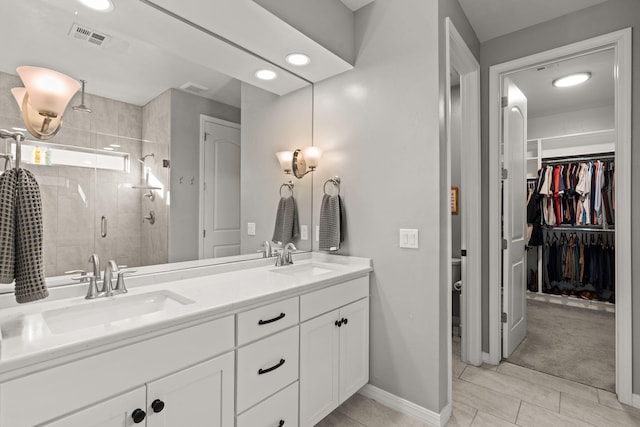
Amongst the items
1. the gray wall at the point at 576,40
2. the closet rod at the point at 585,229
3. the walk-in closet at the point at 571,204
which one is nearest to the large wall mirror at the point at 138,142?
the gray wall at the point at 576,40

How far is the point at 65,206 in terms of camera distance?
4.40 ft

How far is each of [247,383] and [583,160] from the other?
203 inches

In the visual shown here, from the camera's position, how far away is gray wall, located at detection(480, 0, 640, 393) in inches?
79.2

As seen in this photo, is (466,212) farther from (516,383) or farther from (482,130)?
(516,383)

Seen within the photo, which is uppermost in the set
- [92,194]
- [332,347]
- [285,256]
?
[92,194]

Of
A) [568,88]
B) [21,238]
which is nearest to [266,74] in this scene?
A: [21,238]

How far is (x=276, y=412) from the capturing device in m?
1.49

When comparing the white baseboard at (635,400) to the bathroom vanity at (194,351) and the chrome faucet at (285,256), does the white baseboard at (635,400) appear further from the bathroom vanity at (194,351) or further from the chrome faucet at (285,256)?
the chrome faucet at (285,256)

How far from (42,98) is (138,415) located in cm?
122

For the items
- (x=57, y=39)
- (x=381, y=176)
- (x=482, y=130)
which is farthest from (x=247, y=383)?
(x=482, y=130)

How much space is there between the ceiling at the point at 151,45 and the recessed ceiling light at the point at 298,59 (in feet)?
0.15

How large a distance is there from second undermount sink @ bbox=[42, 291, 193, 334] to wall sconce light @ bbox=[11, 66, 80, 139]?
0.70m

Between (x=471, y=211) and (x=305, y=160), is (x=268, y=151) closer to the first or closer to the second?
(x=305, y=160)

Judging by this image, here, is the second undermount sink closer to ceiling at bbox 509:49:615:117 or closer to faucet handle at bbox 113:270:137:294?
faucet handle at bbox 113:270:137:294
